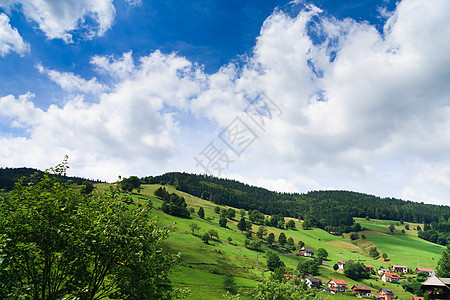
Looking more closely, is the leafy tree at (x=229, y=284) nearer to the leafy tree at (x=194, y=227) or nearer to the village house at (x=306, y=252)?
the leafy tree at (x=194, y=227)

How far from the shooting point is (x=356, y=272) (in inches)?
4993

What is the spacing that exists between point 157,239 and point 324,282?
420 ft

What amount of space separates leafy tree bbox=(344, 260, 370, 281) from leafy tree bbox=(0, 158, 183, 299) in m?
147

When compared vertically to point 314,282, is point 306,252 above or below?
above

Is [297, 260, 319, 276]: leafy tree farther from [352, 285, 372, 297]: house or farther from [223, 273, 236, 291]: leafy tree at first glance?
[223, 273, 236, 291]: leafy tree

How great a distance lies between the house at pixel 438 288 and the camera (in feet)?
133

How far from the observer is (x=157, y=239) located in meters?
13.6

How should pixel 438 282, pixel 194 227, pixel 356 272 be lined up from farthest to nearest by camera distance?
1. pixel 194 227
2. pixel 356 272
3. pixel 438 282

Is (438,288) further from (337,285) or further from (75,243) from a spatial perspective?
(337,285)

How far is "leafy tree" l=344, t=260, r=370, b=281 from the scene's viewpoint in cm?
12650

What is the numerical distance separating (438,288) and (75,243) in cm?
5856

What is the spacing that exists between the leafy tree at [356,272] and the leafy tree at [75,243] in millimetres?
147006

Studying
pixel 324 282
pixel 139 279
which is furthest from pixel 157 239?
pixel 324 282

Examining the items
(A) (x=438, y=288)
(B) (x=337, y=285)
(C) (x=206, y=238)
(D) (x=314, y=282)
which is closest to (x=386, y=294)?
(B) (x=337, y=285)
